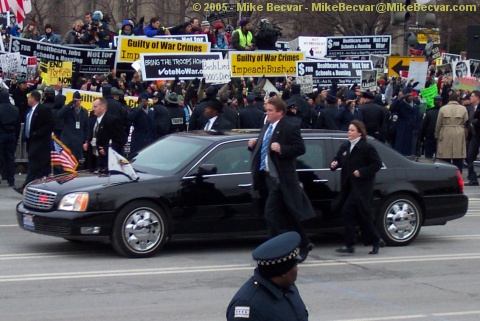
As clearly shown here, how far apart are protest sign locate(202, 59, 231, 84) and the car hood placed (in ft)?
32.5

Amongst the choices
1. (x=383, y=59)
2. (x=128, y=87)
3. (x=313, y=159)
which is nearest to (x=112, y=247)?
(x=313, y=159)

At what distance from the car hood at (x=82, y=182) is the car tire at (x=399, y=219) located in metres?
2.93

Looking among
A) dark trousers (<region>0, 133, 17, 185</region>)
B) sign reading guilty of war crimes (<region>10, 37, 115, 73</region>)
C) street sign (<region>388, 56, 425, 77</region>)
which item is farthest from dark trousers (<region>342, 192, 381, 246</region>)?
street sign (<region>388, 56, 425, 77</region>)

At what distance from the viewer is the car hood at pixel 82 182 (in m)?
11.0

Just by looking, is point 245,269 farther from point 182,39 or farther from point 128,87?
point 182,39

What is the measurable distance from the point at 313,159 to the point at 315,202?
545mm

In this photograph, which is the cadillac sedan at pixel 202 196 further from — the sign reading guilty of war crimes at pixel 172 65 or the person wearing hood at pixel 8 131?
the sign reading guilty of war crimes at pixel 172 65

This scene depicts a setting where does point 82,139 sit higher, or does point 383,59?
point 383,59

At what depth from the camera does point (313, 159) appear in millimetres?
11984

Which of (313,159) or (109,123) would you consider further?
(109,123)

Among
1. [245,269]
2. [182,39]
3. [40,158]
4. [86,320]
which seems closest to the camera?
[86,320]

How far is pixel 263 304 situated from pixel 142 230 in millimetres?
6727

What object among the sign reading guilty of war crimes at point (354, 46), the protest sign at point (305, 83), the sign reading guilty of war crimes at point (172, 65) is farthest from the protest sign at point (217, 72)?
the sign reading guilty of war crimes at point (354, 46)

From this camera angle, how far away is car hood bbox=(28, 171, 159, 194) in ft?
36.0
